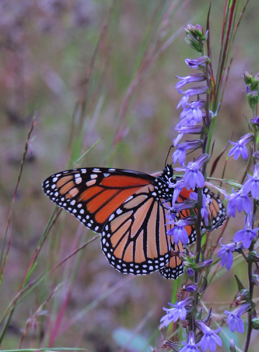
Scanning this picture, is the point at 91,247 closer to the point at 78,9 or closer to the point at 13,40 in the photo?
the point at 13,40

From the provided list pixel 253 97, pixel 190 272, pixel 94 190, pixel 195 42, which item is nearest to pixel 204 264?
pixel 190 272

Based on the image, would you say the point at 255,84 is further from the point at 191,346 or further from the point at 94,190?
the point at 94,190

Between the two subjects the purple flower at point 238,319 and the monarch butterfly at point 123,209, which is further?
the monarch butterfly at point 123,209

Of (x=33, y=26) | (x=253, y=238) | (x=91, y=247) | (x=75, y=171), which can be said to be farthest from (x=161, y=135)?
(x=253, y=238)

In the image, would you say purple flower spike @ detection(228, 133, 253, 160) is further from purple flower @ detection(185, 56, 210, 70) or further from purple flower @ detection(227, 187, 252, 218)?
purple flower @ detection(185, 56, 210, 70)

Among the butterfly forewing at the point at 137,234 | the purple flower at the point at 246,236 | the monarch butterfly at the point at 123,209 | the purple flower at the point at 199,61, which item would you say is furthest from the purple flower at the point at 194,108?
the butterfly forewing at the point at 137,234

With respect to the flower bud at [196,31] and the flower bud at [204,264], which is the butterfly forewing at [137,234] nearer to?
the flower bud at [204,264]
